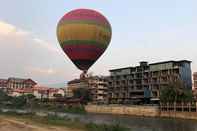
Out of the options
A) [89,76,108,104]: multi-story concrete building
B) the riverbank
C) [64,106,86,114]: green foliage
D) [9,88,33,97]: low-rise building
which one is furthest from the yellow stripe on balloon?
[9,88,33,97]: low-rise building

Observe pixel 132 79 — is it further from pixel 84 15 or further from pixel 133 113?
pixel 84 15

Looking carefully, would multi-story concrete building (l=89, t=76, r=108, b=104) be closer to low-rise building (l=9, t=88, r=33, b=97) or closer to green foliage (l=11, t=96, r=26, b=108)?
green foliage (l=11, t=96, r=26, b=108)

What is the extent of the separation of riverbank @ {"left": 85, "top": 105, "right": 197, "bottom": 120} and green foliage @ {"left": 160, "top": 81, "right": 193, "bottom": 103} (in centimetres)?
290

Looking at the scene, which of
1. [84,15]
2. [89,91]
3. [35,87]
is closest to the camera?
[84,15]

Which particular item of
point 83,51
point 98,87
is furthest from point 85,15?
point 98,87

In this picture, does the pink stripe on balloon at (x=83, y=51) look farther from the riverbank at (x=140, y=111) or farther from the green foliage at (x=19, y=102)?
the green foliage at (x=19, y=102)

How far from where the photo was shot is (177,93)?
6750 cm

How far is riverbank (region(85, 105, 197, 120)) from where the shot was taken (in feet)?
210

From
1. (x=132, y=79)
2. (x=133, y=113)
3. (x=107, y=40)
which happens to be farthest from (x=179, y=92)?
(x=107, y=40)

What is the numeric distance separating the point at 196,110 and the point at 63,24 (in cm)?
3979

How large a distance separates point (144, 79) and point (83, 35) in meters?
57.3

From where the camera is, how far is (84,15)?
31.3 metres

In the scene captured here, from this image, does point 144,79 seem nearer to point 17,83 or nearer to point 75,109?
point 75,109

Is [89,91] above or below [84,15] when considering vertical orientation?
below
